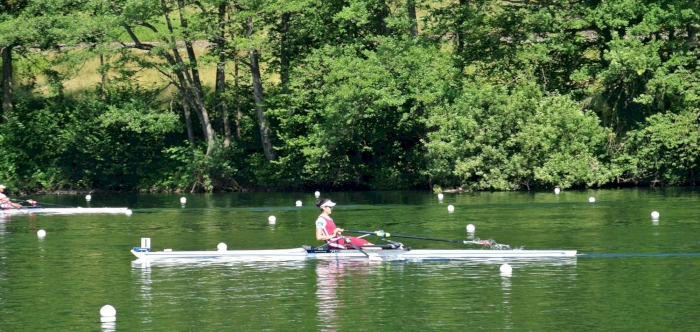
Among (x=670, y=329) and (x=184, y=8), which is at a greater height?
(x=184, y=8)

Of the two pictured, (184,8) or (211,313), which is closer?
(211,313)

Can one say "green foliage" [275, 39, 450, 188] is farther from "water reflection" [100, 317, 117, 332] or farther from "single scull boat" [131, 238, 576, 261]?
"water reflection" [100, 317, 117, 332]

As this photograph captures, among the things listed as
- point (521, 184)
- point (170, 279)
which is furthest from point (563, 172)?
point (170, 279)

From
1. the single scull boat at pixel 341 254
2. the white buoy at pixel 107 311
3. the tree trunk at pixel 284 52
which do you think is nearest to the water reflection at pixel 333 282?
the single scull boat at pixel 341 254

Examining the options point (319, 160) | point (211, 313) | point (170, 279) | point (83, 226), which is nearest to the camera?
point (211, 313)

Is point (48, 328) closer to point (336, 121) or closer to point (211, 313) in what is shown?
point (211, 313)

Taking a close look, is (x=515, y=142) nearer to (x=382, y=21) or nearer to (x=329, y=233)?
(x=382, y=21)

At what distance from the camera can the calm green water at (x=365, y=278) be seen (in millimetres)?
17375

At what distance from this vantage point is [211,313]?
18.1m

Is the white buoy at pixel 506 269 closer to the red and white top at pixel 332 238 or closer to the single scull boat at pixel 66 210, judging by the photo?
the red and white top at pixel 332 238

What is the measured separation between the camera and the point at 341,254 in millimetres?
24781

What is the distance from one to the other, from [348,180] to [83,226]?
19324 millimetres

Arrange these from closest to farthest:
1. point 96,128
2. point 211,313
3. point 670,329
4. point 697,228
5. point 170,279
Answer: point 670,329 < point 211,313 < point 170,279 < point 697,228 < point 96,128

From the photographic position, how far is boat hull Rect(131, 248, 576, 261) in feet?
78.8
